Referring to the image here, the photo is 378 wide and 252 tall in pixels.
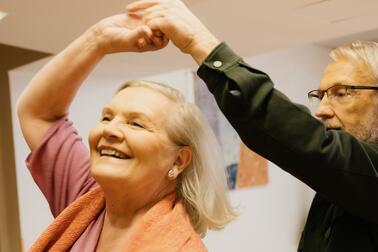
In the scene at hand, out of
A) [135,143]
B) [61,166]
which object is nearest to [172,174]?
[135,143]

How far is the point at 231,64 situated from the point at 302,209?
4.49 meters

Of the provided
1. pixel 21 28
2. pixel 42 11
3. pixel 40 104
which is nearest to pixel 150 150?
pixel 40 104

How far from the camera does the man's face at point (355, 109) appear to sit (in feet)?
3.60

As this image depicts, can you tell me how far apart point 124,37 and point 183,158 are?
0.38 m

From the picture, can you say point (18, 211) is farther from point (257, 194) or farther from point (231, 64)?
point (257, 194)

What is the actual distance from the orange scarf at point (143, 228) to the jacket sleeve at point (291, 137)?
0.45 m

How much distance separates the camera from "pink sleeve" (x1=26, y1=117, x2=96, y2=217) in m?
1.45

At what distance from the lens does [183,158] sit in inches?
55.2

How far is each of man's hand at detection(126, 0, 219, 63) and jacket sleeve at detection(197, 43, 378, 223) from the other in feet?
0.25

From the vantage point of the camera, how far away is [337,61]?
1.18m

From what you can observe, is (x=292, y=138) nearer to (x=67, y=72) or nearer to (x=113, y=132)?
(x=113, y=132)

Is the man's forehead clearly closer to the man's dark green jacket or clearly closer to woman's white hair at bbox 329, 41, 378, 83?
woman's white hair at bbox 329, 41, 378, 83

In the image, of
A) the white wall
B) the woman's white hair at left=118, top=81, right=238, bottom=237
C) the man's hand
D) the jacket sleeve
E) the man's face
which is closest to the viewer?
the jacket sleeve

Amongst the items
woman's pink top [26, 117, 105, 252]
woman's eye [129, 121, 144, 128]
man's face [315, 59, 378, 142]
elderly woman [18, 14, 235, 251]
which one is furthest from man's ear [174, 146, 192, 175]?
man's face [315, 59, 378, 142]
